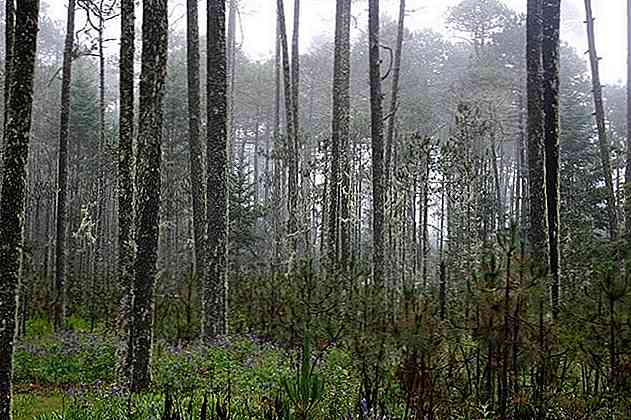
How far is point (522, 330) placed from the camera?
6.16 metres

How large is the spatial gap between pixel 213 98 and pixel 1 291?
5557 mm

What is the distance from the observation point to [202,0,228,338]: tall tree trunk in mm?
10422

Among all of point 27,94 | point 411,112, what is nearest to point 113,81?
point 411,112

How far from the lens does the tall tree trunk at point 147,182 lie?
7.82 metres

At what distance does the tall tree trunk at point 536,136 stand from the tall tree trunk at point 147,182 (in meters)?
4.12

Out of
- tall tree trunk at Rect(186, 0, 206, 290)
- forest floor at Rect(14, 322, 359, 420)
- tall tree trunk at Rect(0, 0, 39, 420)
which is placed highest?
tall tree trunk at Rect(186, 0, 206, 290)

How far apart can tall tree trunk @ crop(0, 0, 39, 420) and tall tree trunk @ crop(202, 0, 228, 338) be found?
4774 millimetres

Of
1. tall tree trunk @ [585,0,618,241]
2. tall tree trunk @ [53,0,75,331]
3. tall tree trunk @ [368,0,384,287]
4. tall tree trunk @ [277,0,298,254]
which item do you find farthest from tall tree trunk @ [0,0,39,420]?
tall tree trunk @ [585,0,618,241]

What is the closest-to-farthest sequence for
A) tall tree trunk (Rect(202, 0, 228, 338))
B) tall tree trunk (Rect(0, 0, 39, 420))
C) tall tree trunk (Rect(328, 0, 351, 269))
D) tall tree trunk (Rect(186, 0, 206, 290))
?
tall tree trunk (Rect(0, 0, 39, 420)), tall tree trunk (Rect(202, 0, 228, 338)), tall tree trunk (Rect(186, 0, 206, 290)), tall tree trunk (Rect(328, 0, 351, 269))

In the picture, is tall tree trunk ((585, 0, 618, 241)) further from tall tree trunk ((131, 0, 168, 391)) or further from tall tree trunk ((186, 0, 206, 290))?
tall tree trunk ((131, 0, 168, 391))

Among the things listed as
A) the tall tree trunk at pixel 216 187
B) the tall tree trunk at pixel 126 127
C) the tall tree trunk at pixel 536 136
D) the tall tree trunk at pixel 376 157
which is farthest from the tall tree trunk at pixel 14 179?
the tall tree trunk at pixel 376 157

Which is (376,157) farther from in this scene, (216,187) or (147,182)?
(147,182)

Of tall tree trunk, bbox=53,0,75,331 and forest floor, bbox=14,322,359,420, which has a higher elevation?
tall tree trunk, bbox=53,0,75,331

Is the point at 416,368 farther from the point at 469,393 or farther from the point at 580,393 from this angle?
the point at 580,393
